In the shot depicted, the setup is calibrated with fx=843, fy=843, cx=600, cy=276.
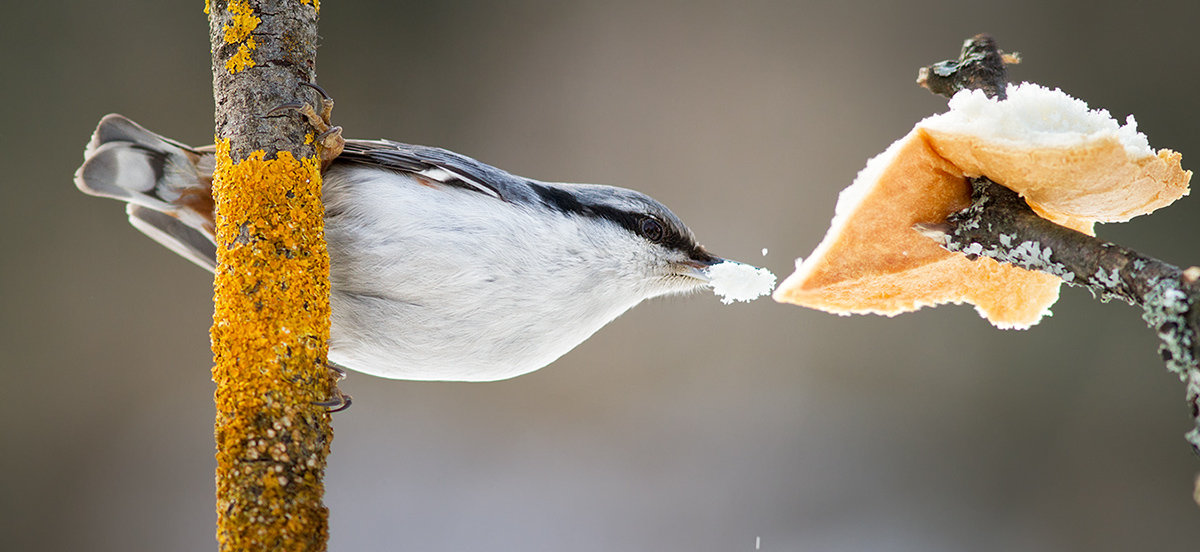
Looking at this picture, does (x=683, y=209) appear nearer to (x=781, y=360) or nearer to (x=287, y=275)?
(x=781, y=360)

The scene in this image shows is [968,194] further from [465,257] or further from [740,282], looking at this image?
[465,257]

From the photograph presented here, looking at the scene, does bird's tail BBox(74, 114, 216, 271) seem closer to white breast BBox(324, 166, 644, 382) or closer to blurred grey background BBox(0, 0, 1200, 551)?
white breast BBox(324, 166, 644, 382)

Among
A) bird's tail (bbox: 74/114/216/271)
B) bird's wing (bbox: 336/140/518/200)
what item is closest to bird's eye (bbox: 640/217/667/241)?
bird's wing (bbox: 336/140/518/200)

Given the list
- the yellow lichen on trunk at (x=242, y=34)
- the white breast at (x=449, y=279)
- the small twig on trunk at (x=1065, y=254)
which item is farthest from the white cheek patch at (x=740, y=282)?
the yellow lichen on trunk at (x=242, y=34)

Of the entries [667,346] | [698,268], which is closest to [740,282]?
[698,268]

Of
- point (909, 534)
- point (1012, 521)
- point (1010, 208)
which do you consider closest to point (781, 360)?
point (909, 534)
